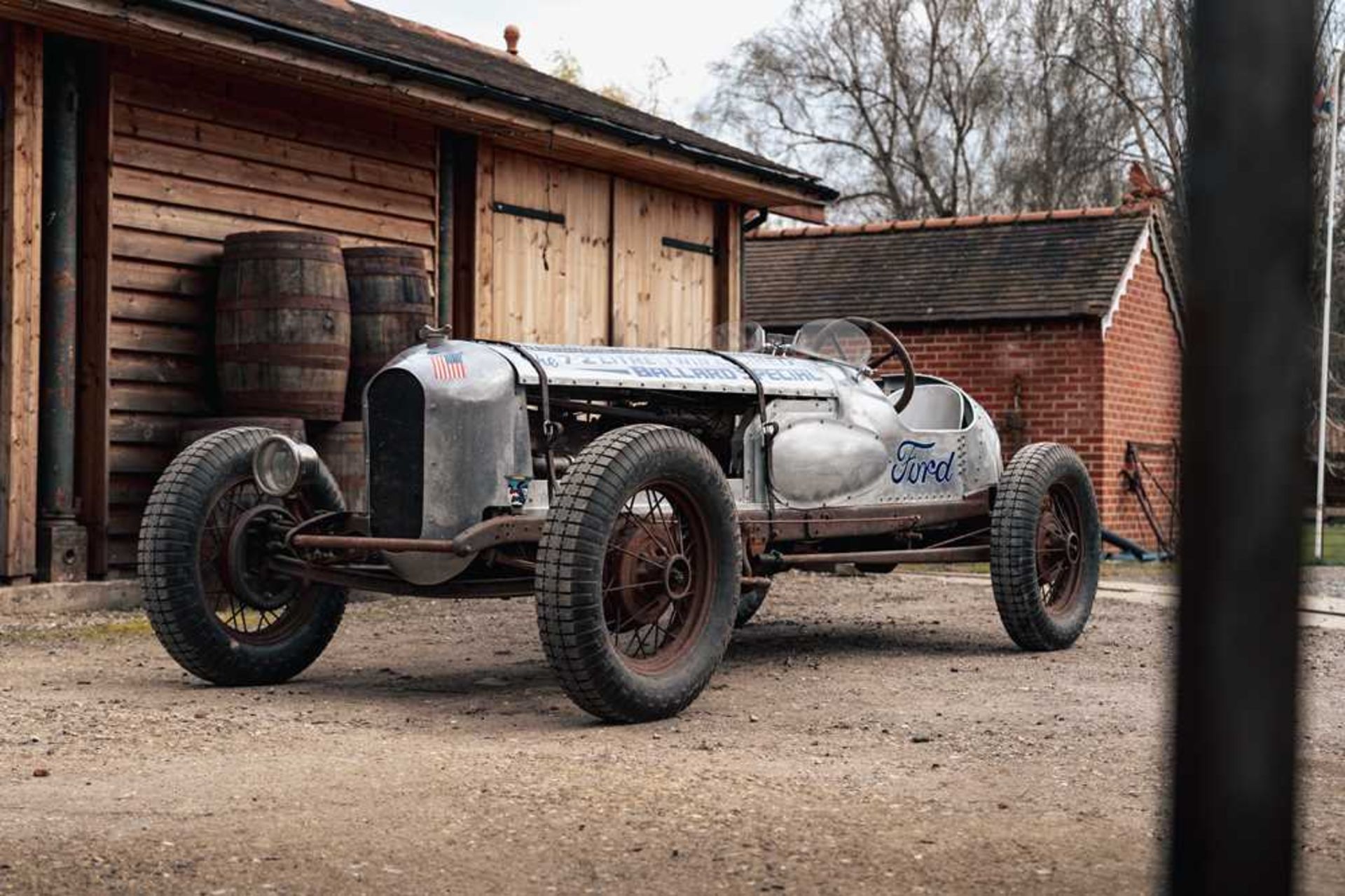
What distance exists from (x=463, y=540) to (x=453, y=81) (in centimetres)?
512

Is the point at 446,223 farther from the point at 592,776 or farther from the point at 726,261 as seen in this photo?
the point at 592,776

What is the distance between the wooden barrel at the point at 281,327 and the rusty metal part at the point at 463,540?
315 centimetres

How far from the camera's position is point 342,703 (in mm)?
5699

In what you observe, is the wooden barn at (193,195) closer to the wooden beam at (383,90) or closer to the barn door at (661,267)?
the wooden beam at (383,90)

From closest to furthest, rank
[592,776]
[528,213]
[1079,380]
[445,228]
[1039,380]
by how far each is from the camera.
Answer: [592,776], [445,228], [528,213], [1079,380], [1039,380]

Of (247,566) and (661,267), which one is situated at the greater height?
(661,267)

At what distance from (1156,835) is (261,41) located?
6758 millimetres

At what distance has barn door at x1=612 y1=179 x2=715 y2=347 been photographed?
1259 centimetres

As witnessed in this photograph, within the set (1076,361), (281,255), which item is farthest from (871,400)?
(1076,361)

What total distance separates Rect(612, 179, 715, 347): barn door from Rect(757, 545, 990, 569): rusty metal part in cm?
546

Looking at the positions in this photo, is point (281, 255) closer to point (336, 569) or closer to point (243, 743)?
point (336, 569)

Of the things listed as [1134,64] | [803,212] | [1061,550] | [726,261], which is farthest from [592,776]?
[1134,64]

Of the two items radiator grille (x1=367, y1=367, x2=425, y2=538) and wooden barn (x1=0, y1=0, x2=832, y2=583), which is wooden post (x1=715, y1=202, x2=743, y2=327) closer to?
wooden barn (x1=0, y1=0, x2=832, y2=583)

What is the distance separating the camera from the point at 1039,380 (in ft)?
52.7
